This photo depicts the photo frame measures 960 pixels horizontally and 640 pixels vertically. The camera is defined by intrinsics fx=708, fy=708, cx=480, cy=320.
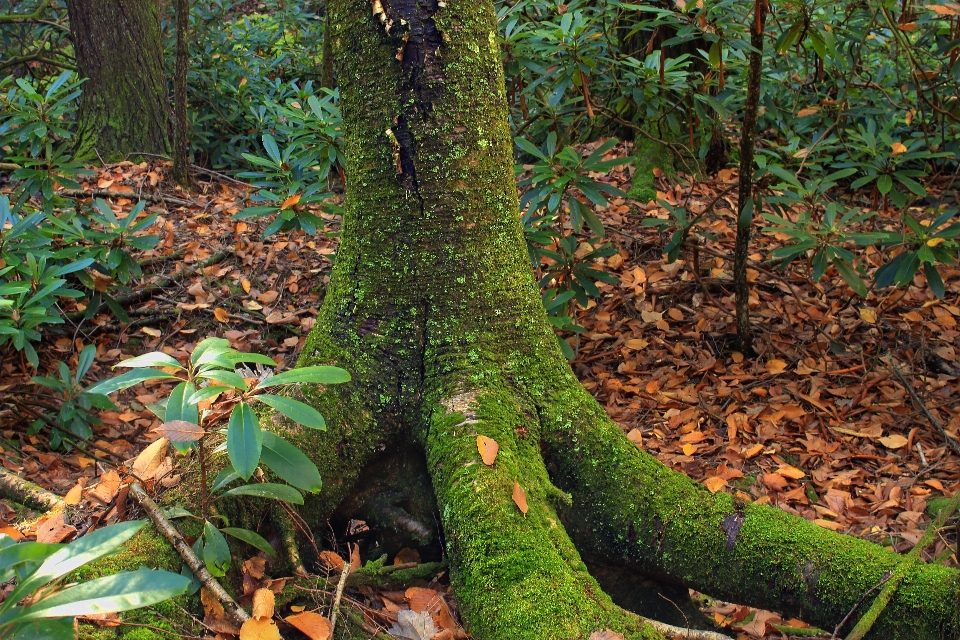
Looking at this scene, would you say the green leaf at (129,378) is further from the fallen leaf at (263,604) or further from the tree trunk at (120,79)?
the tree trunk at (120,79)

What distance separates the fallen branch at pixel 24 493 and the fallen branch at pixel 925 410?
3461mm

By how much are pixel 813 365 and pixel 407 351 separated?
8.47ft

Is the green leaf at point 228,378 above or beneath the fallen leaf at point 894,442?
above

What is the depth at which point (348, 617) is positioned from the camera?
5.43 feet

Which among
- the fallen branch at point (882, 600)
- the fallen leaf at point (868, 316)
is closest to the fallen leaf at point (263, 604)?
the fallen branch at point (882, 600)

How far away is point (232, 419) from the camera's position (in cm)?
137

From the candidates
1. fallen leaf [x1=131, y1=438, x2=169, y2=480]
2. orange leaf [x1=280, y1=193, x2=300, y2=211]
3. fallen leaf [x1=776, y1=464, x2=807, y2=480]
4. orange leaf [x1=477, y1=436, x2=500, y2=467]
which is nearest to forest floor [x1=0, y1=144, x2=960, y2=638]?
fallen leaf [x1=776, y1=464, x2=807, y2=480]

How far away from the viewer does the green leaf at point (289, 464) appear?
145 cm

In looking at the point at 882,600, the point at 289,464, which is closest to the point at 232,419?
the point at 289,464

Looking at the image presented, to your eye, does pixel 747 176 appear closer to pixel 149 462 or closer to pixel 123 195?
pixel 149 462

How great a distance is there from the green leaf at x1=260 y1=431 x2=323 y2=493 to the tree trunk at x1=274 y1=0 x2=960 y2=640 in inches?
16.3

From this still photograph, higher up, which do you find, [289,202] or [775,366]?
[289,202]

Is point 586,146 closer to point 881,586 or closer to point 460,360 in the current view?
point 460,360

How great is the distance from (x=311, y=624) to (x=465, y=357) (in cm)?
76
